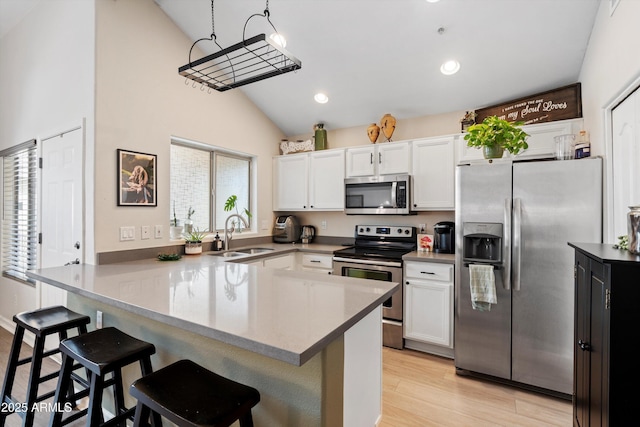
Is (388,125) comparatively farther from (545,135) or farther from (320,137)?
(545,135)

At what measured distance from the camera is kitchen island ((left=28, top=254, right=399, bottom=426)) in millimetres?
1060

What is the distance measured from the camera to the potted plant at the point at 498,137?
7.98ft

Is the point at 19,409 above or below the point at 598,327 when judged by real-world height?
below

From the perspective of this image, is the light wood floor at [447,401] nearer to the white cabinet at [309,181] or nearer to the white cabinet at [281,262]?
the white cabinet at [281,262]

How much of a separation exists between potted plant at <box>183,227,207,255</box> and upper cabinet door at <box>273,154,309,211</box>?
131 cm

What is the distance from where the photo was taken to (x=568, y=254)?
2.22 metres

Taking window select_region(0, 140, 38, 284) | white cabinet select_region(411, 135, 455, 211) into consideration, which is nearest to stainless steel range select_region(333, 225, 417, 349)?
white cabinet select_region(411, 135, 455, 211)

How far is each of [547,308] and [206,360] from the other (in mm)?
2397

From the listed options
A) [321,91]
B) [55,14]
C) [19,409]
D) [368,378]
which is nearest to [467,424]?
[368,378]

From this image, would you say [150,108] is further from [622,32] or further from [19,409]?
[622,32]

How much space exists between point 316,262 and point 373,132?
1688 mm

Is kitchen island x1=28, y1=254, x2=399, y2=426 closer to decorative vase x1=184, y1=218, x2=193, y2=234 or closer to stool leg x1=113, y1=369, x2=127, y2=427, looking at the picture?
stool leg x1=113, y1=369, x2=127, y2=427

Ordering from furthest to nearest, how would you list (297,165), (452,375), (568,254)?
(297,165)
(452,375)
(568,254)

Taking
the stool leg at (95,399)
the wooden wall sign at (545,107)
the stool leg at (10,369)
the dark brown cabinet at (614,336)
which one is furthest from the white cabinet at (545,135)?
the stool leg at (10,369)
